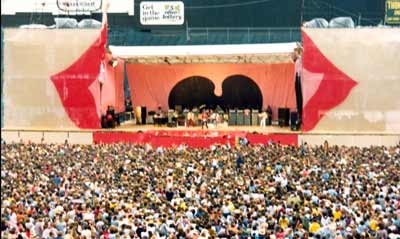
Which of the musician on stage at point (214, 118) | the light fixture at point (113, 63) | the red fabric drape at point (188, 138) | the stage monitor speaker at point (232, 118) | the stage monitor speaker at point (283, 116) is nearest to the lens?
the red fabric drape at point (188, 138)

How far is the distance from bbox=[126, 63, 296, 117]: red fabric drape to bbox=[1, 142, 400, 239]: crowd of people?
46.8ft

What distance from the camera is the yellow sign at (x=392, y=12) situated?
40250 millimetres

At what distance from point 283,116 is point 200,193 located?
19.6 m

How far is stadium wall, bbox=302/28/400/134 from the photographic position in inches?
1198

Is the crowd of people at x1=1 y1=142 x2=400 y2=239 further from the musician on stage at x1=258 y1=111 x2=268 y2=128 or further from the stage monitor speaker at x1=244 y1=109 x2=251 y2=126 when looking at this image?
the stage monitor speaker at x1=244 y1=109 x2=251 y2=126

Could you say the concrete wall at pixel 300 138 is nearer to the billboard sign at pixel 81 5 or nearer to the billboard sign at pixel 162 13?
the billboard sign at pixel 81 5

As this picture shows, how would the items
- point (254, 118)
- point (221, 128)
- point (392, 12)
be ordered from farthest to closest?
point (392, 12)
point (254, 118)
point (221, 128)

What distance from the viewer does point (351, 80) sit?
30656 millimetres

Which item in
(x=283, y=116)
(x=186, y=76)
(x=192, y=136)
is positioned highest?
(x=186, y=76)

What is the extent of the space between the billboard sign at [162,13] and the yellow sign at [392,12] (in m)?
12.5

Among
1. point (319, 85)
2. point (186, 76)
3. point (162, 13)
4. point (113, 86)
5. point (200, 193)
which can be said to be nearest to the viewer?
point (200, 193)

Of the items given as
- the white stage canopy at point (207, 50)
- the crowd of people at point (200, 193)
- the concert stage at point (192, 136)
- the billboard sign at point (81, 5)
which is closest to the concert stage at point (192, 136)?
the concert stage at point (192, 136)

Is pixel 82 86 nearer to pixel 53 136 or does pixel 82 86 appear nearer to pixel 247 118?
pixel 53 136

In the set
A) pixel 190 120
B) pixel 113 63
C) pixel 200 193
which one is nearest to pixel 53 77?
pixel 113 63
